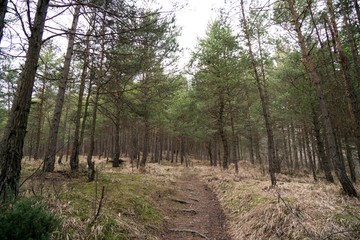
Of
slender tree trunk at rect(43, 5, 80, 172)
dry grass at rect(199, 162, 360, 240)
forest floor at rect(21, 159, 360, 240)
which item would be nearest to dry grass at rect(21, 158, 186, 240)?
forest floor at rect(21, 159, 360, 240)

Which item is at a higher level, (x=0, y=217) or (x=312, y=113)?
(x=312, y=113)

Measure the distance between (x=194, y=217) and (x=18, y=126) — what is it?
5296 mm

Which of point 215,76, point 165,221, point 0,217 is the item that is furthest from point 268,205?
point 215,76

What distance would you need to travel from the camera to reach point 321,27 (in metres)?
11.7

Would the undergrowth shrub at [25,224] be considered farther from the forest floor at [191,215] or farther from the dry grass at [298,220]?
the dry grass at [298,220]

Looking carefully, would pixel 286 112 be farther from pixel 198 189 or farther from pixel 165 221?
pixel 165 221

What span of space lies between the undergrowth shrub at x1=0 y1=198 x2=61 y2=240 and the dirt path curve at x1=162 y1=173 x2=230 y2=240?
10.7 ft

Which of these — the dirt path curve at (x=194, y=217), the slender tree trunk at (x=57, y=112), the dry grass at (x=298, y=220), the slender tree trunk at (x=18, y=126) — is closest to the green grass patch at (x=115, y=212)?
the dirt path curve at (x=194, y=217)

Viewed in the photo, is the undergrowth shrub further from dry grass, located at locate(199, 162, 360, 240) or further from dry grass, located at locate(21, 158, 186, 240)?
dry grass, located at locate(199, 162, 360, 240)

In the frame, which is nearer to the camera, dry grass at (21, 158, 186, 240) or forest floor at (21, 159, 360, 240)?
dry grass at (21, 158, 186, 240)

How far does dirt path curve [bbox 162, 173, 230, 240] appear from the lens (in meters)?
5.43

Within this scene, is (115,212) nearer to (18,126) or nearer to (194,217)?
(194,217)

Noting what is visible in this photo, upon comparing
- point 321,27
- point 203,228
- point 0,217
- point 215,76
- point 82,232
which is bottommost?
point 203,228

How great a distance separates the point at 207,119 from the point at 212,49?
20.0 feet
